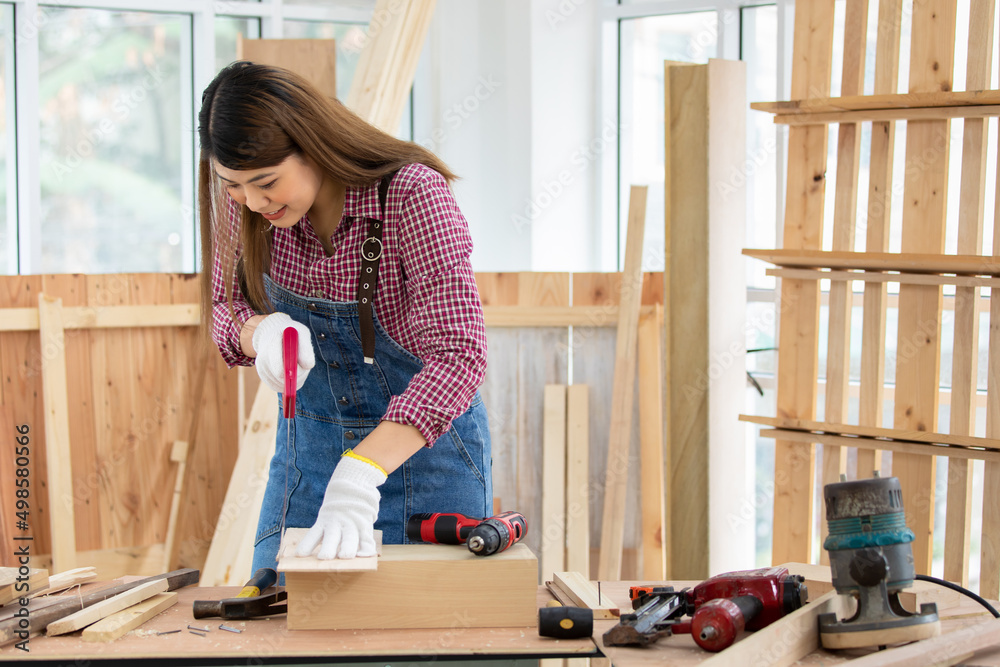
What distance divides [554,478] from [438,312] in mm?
1949

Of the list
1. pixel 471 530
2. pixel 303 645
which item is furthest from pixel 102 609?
pixel 471 530

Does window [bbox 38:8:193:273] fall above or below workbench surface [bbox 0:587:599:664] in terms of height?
above

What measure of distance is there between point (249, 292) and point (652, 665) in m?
1.16

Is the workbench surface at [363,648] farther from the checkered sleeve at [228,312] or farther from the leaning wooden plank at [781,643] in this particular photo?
the checkered sleeve at [228,312]

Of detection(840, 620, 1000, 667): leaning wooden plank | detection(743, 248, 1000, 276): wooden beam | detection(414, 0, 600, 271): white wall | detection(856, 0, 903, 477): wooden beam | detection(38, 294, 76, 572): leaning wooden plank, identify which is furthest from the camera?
detection(414, 0, 600, 271): white wall

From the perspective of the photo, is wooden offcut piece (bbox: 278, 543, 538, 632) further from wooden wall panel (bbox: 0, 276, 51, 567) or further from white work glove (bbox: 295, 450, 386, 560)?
wooden wall panel (bbox: 0, 276, 51, 567)

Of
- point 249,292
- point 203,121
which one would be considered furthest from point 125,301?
point 203,121

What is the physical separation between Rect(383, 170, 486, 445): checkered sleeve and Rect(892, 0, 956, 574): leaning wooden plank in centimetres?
142

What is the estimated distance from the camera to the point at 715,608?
54.4 inches

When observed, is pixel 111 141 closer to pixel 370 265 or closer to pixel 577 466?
pixel 577 466

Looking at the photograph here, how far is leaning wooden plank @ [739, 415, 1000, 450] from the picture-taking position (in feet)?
7.62

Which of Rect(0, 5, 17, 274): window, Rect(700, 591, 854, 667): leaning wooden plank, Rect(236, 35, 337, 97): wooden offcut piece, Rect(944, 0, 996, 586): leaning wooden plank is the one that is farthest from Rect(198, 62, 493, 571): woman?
Rect(0, 5, 17, 274): window

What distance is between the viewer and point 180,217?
385 centimetres

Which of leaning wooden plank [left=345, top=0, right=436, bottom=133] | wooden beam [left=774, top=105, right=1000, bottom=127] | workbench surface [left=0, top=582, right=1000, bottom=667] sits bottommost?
workbench surface [left=0, top=582, right=1000, bottom=667]
